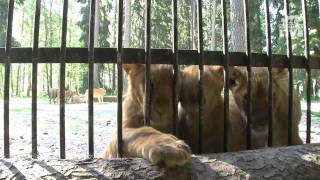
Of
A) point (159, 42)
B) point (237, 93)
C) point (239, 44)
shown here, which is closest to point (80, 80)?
point (159, 42)

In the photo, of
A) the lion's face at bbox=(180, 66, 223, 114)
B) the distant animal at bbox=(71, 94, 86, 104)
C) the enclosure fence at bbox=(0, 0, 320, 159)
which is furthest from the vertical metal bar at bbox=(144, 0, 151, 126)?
the distant animal at bbox=(71, 94, 86, 104)

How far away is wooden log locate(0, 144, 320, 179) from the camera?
116 inches

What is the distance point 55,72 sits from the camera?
200 ft

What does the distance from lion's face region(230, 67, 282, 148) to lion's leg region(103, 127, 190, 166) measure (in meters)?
1.35

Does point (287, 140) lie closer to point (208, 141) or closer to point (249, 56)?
point (208, 141)

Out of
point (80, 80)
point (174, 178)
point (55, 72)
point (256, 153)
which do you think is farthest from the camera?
point (55, 72)

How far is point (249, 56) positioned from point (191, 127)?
91 cm

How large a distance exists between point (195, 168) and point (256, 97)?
6.03 feet

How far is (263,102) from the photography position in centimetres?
478

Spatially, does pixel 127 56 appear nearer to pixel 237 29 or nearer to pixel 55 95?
pixel 237 29

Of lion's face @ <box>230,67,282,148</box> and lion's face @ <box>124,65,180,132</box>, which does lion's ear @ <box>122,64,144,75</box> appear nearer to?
lion's face @ <box>124,65,180,132</box>

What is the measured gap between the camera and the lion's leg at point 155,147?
124 inches

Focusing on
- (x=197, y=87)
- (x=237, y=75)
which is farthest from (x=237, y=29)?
(x=197, y=87)

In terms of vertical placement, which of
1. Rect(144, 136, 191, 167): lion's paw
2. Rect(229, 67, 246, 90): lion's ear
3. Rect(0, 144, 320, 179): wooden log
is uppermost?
Rect(229, 67, 246, 90): lion's ear
